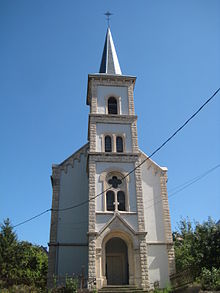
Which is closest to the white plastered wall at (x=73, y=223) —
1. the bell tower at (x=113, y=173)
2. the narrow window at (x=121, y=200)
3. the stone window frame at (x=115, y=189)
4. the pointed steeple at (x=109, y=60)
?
the bell tower at (x=113, y=173)

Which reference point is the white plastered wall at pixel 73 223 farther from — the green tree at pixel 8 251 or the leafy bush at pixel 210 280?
the leafy bush at pixel 210 280

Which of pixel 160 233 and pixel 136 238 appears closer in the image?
pixel 136 238

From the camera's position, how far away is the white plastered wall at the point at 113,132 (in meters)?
27.7

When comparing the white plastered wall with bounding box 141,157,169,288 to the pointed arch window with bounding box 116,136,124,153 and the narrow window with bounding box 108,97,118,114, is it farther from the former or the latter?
the narrow window with bounding box 108,97,118,114

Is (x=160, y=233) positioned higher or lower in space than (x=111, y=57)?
lower

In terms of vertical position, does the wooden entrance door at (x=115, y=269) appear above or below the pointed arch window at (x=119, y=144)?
below

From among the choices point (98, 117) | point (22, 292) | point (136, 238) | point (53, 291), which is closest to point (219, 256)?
point (136, 238)

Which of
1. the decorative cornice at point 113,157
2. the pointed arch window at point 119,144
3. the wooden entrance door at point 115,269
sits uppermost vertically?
the pointed arch window at point 119,144

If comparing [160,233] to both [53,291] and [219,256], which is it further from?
[53,291]

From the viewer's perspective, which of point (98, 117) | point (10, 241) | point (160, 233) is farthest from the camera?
point (10, 241)

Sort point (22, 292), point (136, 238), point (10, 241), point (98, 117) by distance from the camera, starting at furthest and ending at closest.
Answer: point (10, 241) < point (98, 117) < point (136, 238) < point (22, 292)

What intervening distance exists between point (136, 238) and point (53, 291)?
23.0ft

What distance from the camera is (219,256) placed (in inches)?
838

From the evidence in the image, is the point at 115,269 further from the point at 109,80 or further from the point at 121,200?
the point at 109,80
